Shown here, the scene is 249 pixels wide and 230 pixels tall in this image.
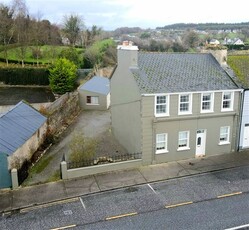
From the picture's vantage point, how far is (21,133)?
23016 mm

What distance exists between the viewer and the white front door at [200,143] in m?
24.2

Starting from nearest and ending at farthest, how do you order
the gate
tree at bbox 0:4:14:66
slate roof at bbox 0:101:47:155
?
the gate, slate roof at bbox 0:101:47:155, tree at bbox 0:4:14:66

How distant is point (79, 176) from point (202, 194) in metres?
8.09

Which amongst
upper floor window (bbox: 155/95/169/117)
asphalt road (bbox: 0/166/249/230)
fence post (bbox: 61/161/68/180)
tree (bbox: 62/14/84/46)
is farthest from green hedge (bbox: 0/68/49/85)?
asphalt road (bbox: 0/166/249/230)

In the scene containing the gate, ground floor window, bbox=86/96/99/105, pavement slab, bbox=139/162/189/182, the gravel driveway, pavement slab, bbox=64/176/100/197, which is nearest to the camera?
the gate

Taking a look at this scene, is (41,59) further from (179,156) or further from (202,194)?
(202,194)

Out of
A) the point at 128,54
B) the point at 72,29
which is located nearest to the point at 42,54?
the point at 72,29

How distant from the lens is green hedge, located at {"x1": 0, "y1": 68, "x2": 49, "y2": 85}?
61750mm

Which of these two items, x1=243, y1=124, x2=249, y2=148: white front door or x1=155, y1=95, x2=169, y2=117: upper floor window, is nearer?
x1=155, y1=95, x2=169, y2=117: upper floor window

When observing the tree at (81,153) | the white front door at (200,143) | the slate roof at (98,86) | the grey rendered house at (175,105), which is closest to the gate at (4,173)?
the tree at (81,153)

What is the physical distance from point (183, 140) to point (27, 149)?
461 inches

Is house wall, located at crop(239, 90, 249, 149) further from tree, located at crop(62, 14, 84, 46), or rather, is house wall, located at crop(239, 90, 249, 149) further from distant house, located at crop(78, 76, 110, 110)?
tree, located at crop(62, 14, 84, 46)

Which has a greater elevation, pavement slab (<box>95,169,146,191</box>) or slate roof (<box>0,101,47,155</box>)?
slate roof (<box>0,101,47,155</box>)

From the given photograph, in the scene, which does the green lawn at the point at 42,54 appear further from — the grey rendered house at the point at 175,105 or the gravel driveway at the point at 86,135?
the grey rendered house at the point at 175,105
